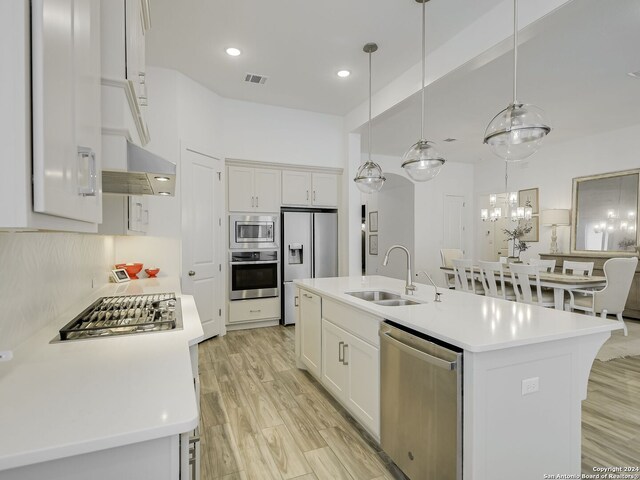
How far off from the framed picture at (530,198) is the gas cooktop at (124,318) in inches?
264

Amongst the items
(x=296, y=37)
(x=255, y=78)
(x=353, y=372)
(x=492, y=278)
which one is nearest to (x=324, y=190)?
(x=255, y=78)

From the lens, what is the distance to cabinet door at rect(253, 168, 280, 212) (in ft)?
15.9

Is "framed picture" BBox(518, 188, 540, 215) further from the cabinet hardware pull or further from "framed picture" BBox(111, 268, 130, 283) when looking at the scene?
the cabinet hardware pull

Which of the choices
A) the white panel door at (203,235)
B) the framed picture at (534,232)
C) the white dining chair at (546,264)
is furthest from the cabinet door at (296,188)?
the framed picture at (534,232)

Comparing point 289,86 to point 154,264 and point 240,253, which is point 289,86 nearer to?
point 240,253

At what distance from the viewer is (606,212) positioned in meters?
5.63

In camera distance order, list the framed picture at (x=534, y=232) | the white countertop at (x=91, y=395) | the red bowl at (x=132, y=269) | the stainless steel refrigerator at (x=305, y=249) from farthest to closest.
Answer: the framed picture at (x=534, y=232) < the stainless steel refrigerator at (x=305, y=249) < the red bowl at (x=132, y=269) < the white countertop at (x=91, y=395)

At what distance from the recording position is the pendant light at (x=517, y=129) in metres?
1.86

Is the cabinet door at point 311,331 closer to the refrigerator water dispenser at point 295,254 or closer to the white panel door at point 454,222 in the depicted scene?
the refrigerator water dispenser at point 295,254

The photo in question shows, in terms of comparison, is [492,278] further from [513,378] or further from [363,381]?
[513,378]

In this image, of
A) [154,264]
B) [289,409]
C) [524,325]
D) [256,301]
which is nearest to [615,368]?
[524,325]

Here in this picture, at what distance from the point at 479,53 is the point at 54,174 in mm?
3136

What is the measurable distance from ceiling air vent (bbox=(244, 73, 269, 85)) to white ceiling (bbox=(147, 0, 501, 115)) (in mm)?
59

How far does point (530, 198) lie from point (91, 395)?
763cm
